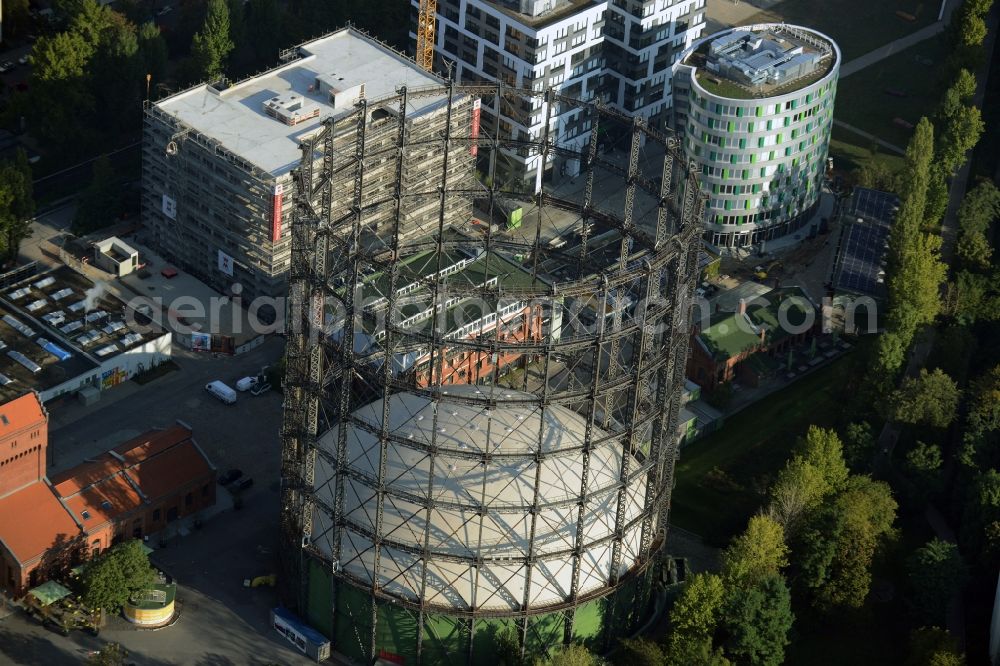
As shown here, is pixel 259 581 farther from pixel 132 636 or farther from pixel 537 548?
pixel 537 548

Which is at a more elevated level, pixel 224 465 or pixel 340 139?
pixel 340 139

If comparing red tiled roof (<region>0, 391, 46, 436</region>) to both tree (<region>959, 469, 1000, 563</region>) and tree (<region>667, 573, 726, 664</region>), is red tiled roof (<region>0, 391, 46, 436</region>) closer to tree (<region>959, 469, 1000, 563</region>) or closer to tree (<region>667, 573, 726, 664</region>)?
tree (<region>667, 573, 726, 664</region>)

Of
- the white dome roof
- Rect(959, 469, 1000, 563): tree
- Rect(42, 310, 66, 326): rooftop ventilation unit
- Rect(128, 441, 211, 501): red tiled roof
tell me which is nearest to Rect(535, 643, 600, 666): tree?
the white dome roof

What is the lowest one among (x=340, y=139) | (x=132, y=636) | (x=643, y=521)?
(x=132, y=636)

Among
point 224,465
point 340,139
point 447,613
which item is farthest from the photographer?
point 340,139

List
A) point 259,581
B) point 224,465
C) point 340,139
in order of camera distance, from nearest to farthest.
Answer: point 259,581 < point 224,465 < point 340,139

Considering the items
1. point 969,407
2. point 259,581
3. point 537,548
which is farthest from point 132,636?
point 969,407

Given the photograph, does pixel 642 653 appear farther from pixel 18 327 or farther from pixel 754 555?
pixel 18 327

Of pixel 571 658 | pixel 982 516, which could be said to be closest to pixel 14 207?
pixel 571 658
